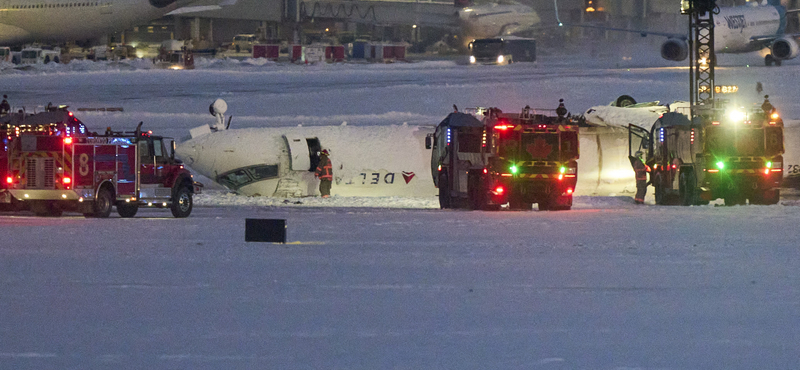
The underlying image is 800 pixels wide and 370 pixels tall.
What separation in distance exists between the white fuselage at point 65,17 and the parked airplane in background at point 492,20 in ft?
118

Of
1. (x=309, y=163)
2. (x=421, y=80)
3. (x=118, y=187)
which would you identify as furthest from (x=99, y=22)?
(x=118, y=187)

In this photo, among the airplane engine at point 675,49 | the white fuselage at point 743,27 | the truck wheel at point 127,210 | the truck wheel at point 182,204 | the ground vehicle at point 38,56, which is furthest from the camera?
the ground vehicle at point 38,56

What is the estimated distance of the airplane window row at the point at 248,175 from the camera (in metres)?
30.5

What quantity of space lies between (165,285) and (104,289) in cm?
75

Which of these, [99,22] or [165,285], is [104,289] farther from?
[99,22]

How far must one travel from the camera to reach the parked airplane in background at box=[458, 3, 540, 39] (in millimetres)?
104312

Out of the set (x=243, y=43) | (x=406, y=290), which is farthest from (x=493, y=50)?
(x=406, y=290)

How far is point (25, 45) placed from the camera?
271 ft

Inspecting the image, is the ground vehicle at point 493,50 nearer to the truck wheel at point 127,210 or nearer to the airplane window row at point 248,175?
the airplane window row at point 248,175

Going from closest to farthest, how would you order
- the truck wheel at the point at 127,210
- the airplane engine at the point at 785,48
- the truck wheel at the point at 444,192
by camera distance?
the truck wheel at the point at 127,210
the truck wheel at the point at 444,192
the airplane engine at the point at 785,48

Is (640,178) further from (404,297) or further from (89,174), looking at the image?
(404,297)

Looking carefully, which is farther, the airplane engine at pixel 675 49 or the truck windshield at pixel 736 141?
the airplane engine at pixel 675 49

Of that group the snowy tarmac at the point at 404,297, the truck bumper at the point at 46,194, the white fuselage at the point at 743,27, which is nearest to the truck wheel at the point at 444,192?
the snowy tarmac at the point at 404,297

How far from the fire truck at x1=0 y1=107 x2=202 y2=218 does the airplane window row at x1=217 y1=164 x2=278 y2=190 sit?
16.6ft
